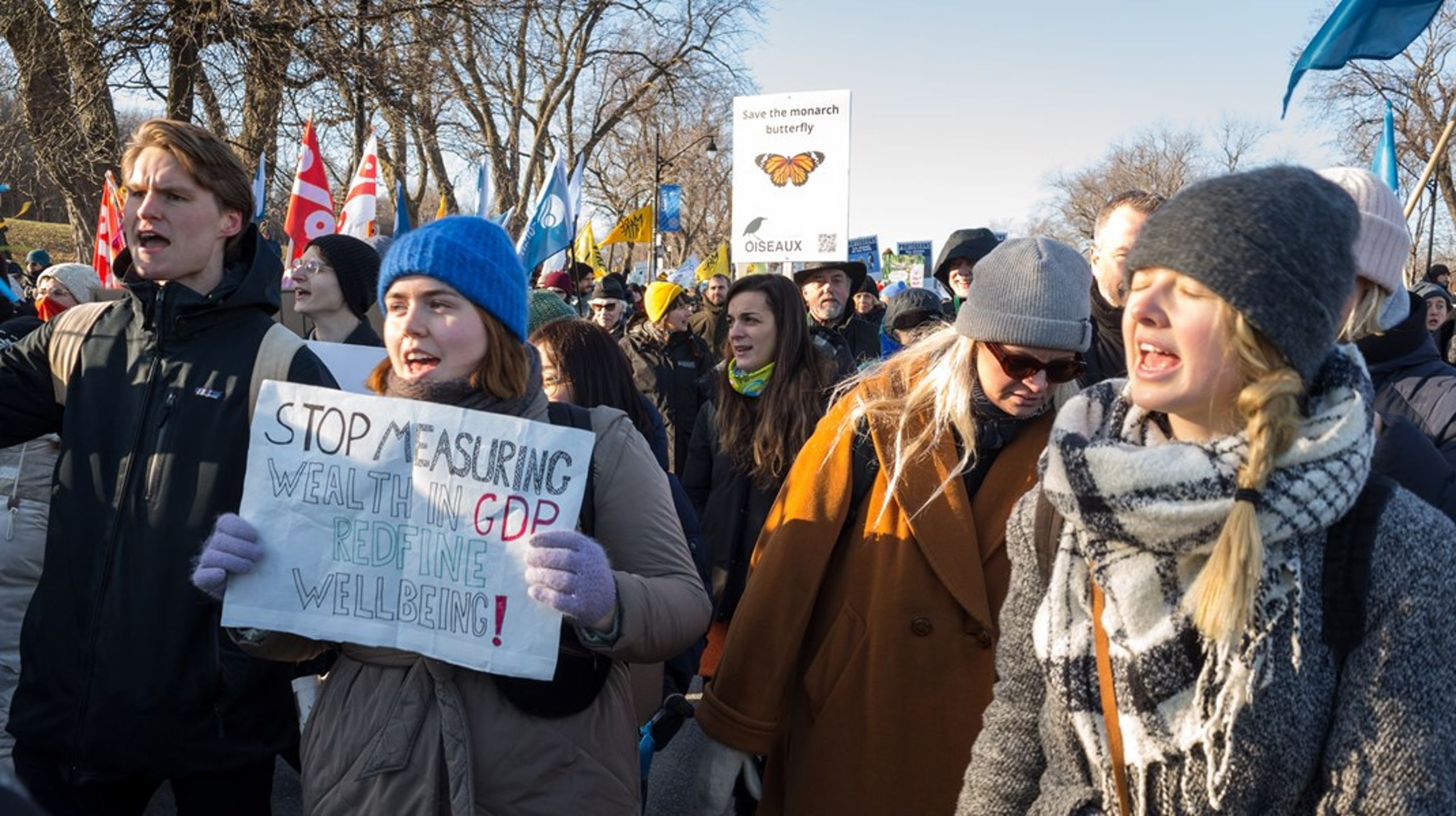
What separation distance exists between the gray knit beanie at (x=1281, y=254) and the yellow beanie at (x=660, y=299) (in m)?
6.86

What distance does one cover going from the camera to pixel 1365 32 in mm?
4555

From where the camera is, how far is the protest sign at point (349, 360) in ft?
12.6

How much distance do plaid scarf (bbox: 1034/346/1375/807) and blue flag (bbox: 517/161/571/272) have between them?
26.7 feet

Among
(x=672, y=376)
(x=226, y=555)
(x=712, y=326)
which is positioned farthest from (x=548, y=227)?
(x=226, y=555)

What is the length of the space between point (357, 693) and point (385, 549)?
0.30 m

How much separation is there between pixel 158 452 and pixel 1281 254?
2283 millimetres

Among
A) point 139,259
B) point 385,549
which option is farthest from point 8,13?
point 385,549

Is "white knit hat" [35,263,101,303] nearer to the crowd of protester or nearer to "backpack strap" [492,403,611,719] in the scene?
the crowd of protester

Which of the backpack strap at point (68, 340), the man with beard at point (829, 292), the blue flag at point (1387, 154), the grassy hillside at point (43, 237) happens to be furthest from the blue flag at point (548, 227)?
the grassy hillside at point (43, 237)

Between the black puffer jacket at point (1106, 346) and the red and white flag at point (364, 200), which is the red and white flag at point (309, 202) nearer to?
the red and white flag at point (364, 200)

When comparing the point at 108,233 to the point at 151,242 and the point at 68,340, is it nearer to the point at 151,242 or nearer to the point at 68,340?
the point at 68,340

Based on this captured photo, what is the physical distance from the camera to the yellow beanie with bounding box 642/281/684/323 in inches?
330

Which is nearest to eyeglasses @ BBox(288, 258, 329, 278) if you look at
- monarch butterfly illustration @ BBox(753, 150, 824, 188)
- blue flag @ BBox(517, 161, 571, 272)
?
monarch butterfly illustration @ BBox(753, 150, 824, 188)

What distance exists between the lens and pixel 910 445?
2.49 meters
